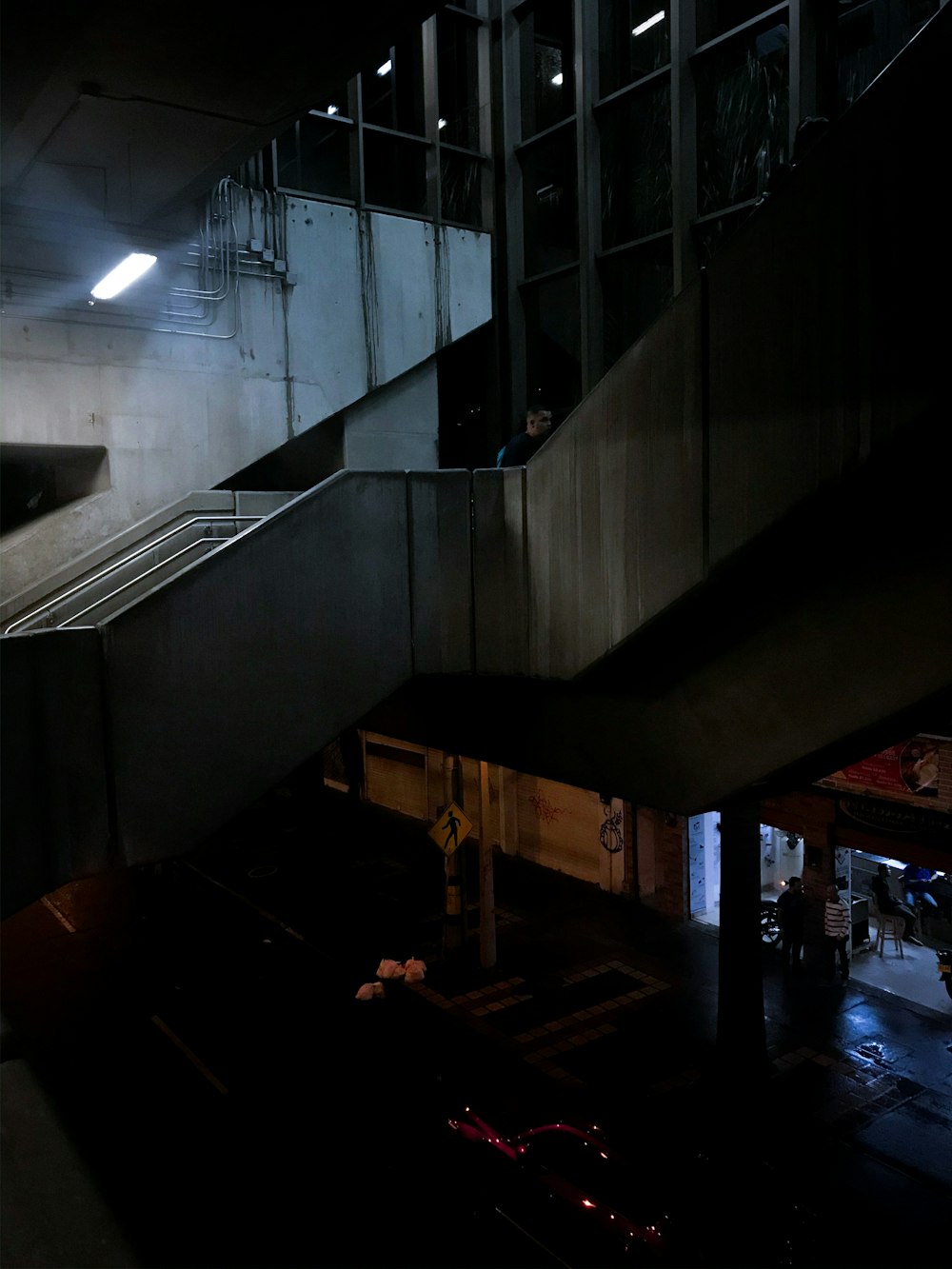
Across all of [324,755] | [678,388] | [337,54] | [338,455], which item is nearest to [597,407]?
[678,388]

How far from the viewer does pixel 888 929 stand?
51.9 ft

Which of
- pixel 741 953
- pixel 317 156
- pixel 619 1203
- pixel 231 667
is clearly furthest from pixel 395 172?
pixel 619 1203

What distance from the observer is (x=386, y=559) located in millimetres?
7895

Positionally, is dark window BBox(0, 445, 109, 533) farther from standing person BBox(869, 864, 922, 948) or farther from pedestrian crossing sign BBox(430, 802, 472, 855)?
standing person BBox(869, 864, 922, 948)

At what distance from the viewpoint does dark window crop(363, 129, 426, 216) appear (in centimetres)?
1588

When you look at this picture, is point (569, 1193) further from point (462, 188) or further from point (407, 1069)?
point (462, 188)

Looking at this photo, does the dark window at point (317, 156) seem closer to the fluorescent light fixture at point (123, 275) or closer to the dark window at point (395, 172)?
the dark window at point (395, 172)

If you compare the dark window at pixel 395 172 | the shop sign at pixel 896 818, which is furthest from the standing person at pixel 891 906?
the dark window at pixel 395 172

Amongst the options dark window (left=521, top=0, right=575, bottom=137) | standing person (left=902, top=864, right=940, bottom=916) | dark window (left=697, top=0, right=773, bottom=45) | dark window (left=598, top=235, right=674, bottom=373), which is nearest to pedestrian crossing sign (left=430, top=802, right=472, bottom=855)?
dark window (left=598, top=235, right=674, bottom=373)

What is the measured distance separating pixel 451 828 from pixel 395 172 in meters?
11.4

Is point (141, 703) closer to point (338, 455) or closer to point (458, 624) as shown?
point (458, 624)

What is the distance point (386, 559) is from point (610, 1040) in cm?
858

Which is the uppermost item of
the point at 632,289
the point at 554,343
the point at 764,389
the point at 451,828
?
the point at 632,289

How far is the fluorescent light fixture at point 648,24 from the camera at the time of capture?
14602mm
